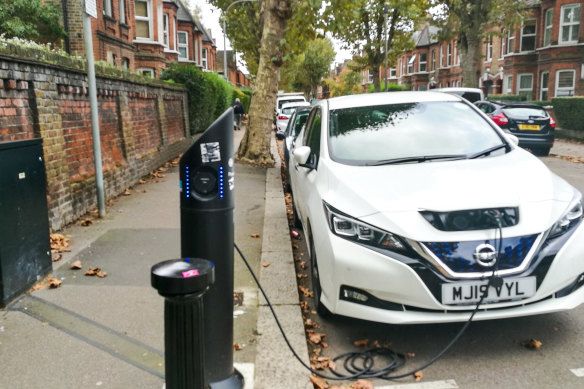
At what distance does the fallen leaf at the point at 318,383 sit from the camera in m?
3.34

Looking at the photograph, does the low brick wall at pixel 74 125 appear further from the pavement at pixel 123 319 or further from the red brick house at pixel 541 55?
the red brick house at pixel 541 55

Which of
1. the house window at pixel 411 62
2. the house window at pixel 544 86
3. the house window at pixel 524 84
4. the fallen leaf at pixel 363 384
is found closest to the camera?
the fallen leaf at pixel 363 384

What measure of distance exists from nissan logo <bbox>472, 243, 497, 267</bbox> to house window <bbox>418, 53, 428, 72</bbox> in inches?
2416

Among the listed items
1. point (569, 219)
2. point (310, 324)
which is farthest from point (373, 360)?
point (569, 219)

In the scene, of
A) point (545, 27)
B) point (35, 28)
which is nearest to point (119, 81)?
point (35, 28)

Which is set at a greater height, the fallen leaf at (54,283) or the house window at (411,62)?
the house window at (411,62)

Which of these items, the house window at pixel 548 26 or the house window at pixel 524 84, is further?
the house window at pixel 524 84

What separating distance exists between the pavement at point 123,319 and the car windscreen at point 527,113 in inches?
472

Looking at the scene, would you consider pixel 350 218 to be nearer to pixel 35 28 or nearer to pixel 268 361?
pixel 268 361

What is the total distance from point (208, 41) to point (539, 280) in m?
56.9

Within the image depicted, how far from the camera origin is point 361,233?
3.69 meters

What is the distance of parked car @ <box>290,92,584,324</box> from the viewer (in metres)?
3.48

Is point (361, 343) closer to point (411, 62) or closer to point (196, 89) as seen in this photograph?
point (196, 89)

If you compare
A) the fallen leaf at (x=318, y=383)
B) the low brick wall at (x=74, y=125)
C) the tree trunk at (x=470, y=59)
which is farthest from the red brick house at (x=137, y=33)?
the tree trunk at (x=470, y=59)
